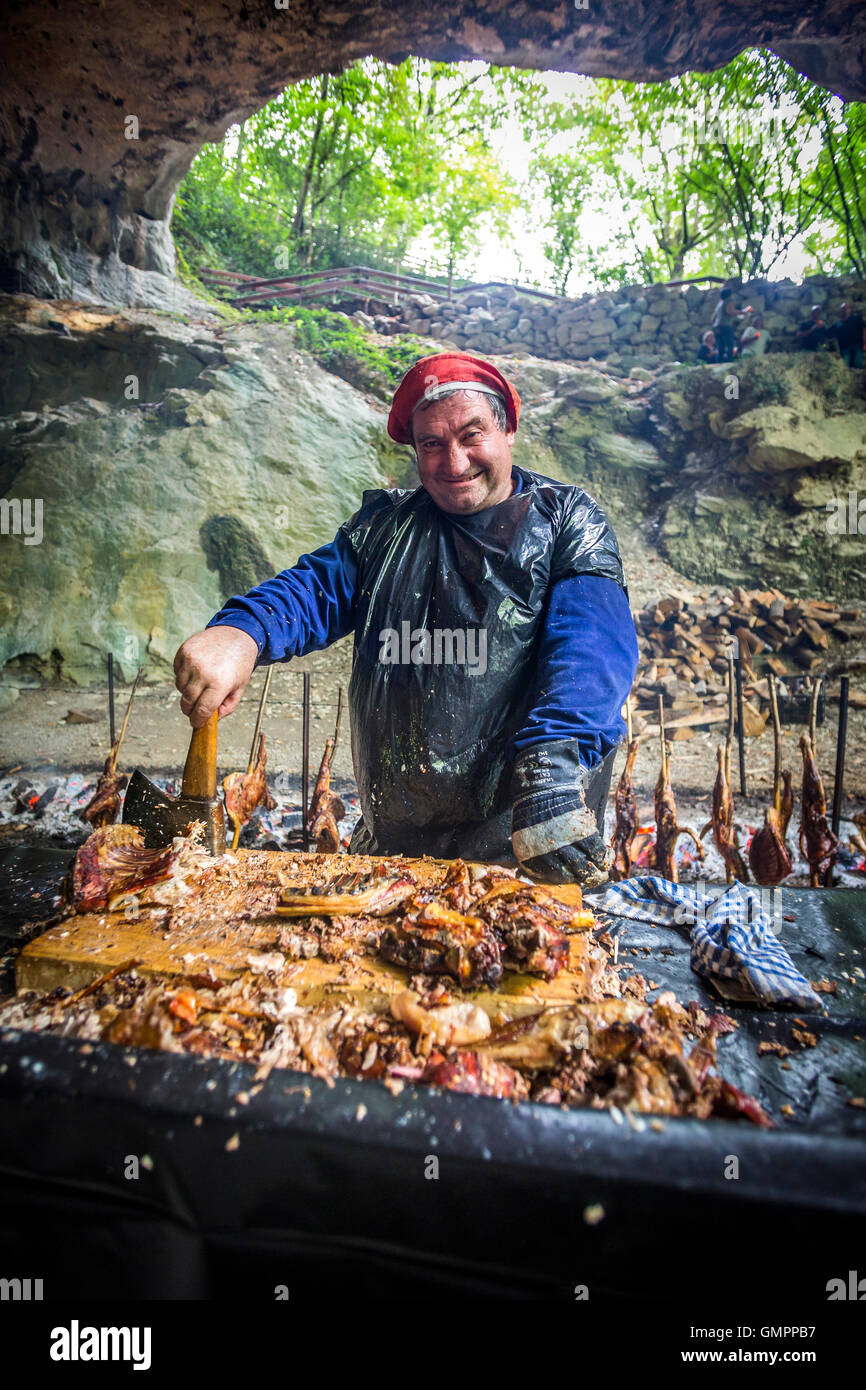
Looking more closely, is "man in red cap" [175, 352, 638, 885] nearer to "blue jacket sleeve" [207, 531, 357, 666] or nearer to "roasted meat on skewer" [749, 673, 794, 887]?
"blue jacket sleeve" [207, 531, 357, 666]

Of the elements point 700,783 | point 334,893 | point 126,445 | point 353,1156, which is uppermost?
point 126,445

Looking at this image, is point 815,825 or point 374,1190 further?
point 815,825

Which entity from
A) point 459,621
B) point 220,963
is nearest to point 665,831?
point 459,621

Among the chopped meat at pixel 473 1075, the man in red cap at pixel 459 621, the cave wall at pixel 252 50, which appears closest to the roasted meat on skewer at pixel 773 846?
the man in red cap at pixel 459 621

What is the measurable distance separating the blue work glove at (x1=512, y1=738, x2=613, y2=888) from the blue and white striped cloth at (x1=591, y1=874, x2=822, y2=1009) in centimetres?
14

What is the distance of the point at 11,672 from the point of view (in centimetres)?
720

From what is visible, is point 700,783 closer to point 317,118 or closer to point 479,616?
point 479,616

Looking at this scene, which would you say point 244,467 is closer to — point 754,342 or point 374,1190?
point 374,1190

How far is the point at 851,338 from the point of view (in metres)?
10.2

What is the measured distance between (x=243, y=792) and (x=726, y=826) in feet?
8.63

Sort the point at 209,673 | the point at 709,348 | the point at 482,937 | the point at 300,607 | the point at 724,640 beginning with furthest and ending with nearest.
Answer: the point at 709,348
the point at 724,640
the point at 300,607
the point at 209,673
the point at 482,937

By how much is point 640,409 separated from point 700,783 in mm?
8260
